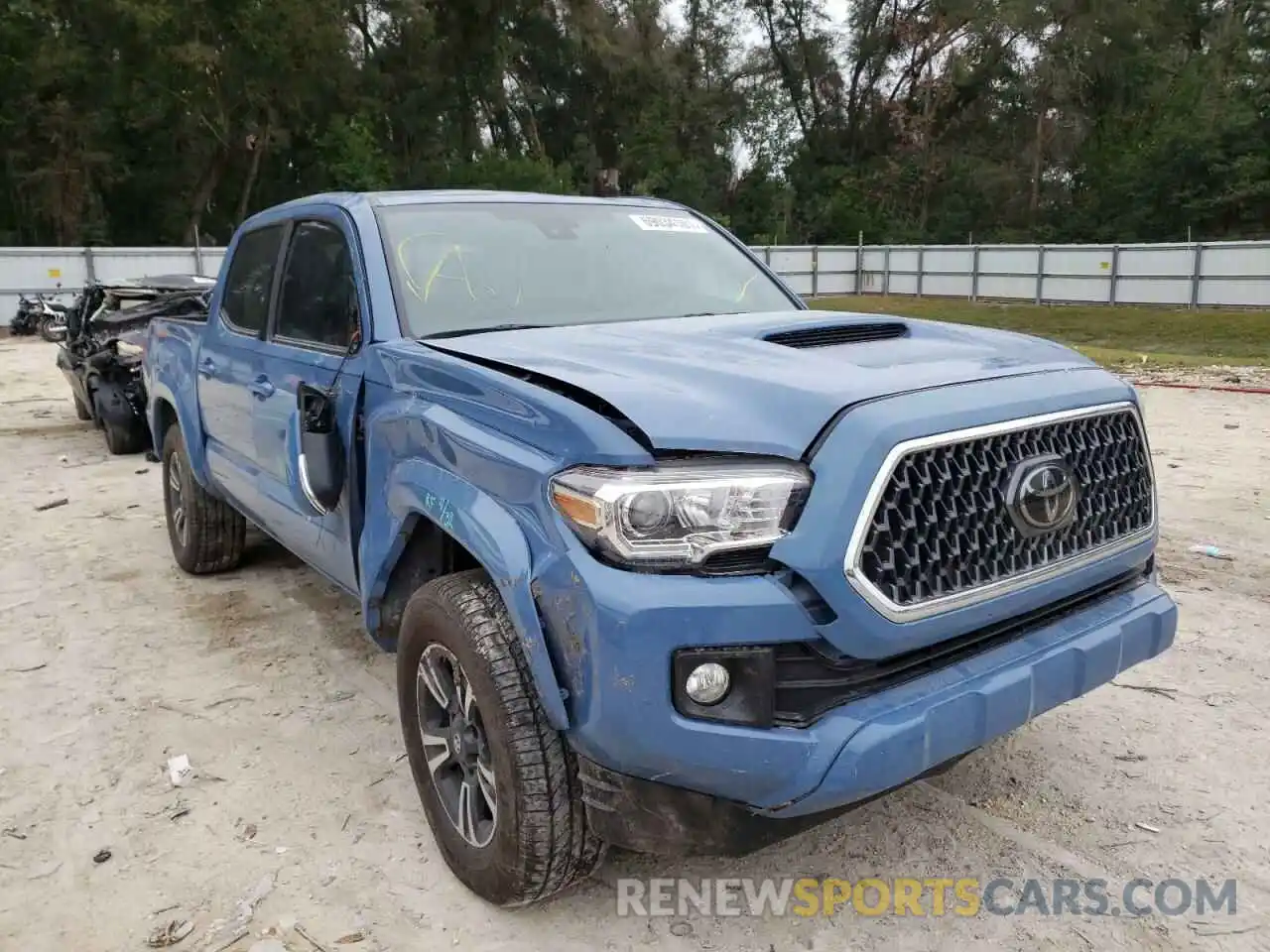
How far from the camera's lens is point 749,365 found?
2.66 metres

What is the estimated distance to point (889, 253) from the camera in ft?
106

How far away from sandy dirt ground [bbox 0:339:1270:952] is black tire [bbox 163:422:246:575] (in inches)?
12.2

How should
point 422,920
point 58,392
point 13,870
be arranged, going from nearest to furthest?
point 422,920 < point 13,870 < point 58,392

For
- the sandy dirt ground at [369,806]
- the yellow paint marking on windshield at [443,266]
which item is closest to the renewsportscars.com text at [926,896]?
the sandy dirt ground at [369,806]

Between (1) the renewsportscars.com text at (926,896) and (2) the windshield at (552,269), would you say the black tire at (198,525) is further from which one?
(1) the renewsportscars.com text at (926,896)

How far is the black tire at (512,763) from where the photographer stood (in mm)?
2436

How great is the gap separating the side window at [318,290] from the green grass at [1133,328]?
44.7 ft

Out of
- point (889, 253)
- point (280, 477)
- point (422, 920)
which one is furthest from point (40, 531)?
point (889, 253)

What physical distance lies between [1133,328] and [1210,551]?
19.2 m

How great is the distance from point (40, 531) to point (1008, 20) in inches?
1906

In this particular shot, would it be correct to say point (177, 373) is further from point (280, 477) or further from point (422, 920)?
point (422, 920)

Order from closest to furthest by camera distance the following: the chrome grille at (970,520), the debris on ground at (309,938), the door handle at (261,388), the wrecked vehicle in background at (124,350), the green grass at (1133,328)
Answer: the chrome grille at (970,520)
the debris on ground at (309,938)
the door handle at (261,388)
the wrecked vehicle in background at (124,350)
the green grass at (1133,328)

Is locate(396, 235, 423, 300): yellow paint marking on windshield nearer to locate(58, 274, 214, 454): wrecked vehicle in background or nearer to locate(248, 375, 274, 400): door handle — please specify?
locate(248, 375, 274, 400): door handle

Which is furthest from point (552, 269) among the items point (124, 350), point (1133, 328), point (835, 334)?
point (1133, 328)
